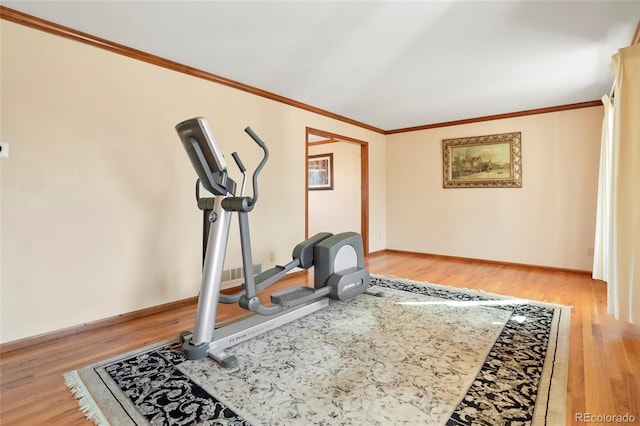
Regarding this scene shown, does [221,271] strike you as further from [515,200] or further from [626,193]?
[515,200]

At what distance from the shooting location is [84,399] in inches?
62.2

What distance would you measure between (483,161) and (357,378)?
4.13 metres

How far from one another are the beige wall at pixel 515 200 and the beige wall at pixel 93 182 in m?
3.24

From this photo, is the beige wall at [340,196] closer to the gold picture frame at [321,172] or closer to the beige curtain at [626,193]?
the gold picture frame at [321,172]

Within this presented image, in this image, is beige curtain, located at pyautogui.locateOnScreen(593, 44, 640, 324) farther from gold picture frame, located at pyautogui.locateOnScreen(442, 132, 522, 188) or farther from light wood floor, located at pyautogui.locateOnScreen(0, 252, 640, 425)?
gold picture frame, located at pyautogui.locateOnScreen(442, 132, 522, 188)

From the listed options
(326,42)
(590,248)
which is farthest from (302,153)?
(590,248)

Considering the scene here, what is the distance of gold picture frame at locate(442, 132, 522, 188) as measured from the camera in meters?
4.55

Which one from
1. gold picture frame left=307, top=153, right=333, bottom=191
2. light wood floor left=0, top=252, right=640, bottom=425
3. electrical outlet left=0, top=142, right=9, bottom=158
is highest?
gold picture frame left=307, top=153, right=333, bottom=191

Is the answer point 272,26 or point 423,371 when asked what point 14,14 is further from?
point 423,371

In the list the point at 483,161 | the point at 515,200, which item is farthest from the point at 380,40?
the point at 515,200

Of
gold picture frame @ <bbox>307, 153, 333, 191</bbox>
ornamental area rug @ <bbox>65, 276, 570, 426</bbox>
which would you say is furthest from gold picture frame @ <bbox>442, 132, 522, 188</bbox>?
ornamental area rug @ <bbox>65, 276, 570, 426</bbox>

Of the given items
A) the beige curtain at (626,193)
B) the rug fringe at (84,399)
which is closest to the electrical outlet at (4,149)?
the rug fringe at (84,399)

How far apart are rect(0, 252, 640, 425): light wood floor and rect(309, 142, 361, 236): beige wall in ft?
8.68

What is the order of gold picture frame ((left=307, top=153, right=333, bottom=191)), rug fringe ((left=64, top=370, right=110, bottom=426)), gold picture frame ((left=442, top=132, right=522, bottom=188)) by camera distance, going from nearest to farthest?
1. rug fringe ((left=64, top=370, right=110, bottom=426))
2. gold picture frame ((left=442, top=132, right=522, bottom=188))
3. gold picture frame ((left=307, top=153, right=333, bottom=191))
